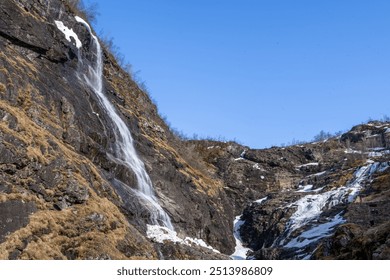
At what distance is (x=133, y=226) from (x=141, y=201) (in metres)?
5.78

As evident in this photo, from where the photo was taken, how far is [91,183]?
3070cm

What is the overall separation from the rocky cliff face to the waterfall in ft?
2.67

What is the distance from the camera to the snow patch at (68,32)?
49.3m

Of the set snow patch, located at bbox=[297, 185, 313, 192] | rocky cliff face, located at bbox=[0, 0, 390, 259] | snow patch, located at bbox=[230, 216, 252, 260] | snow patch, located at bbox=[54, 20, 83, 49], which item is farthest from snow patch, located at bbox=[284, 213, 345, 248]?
snow patch, located at bbox=[54, 20, 83, 49]

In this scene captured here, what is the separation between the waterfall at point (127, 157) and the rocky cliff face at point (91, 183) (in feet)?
2.67

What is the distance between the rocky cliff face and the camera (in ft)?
77.1

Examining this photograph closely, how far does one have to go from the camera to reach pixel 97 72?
52344 mm

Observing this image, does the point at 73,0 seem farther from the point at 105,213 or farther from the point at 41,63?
the point at 105,213

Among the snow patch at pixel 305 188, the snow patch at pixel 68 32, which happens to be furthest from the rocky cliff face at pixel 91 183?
the snow patch at pixel 305 188

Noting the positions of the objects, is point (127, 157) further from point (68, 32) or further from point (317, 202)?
point (317, 202)

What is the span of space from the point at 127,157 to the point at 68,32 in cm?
1719

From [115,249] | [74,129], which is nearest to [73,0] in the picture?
[74,129]

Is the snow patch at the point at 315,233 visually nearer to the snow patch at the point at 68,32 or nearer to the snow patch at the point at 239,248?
the snow patch at the point at 239,248

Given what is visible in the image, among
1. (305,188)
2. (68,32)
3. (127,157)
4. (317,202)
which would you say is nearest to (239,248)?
(317,202)
